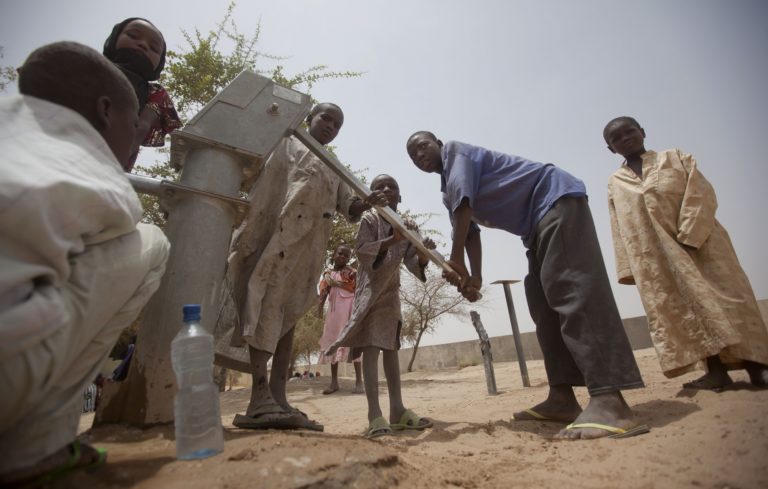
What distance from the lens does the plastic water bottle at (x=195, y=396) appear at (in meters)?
1.42

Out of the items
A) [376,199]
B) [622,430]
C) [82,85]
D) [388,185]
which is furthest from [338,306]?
[82,85]

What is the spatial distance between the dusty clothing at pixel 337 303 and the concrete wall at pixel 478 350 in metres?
6.97

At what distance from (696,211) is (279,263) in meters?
2.94

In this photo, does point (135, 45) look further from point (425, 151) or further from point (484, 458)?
point (484, 458)

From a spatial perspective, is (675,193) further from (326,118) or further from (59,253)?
(59,253)

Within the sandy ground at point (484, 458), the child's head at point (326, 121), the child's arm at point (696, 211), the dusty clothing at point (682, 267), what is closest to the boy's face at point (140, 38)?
the child's head at point (326, 121)

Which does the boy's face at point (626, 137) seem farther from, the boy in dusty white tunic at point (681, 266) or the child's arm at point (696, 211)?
the child's arm at point (696, 211)

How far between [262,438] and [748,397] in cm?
253

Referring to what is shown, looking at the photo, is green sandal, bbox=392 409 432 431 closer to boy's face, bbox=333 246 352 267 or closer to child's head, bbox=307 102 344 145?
child's head, bbox=307 102 344 145

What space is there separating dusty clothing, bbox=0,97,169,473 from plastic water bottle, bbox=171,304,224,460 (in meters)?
0.37

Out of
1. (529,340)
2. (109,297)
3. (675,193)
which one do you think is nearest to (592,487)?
(109,297)

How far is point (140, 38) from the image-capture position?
255 cm

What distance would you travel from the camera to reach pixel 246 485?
43.2 inches

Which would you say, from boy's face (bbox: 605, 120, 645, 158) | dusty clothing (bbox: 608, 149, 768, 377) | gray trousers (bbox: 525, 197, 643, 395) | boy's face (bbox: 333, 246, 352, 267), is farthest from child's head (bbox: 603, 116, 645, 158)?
boy's face (bbox: 333, 246, 352, 267)
